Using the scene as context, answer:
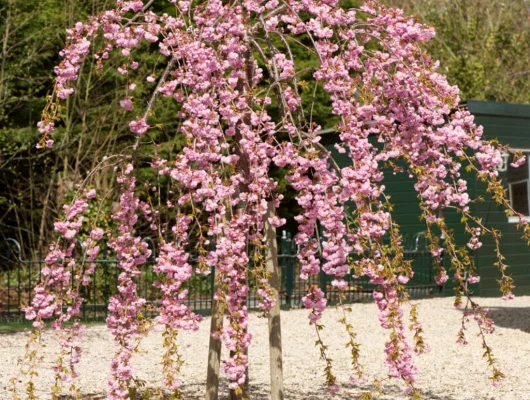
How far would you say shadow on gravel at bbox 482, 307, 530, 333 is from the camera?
10345mm

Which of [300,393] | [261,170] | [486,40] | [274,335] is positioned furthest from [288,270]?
[486,40]

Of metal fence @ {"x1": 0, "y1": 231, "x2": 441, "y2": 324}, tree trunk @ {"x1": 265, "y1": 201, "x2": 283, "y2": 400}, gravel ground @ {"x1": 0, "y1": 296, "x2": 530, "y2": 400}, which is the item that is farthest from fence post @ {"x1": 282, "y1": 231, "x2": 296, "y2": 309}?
tree trunk @ {"x1": 265, "y1": 201, "x2": 283, "y2": 400}

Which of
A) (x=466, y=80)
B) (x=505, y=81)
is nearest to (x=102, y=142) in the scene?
(x=466, y=80)

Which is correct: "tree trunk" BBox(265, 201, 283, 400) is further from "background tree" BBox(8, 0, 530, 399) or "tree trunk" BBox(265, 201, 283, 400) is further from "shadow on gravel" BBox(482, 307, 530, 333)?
"shadow on gravel" BBox(482, 307, 530, 333)

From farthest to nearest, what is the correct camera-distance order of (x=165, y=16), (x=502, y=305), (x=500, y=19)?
(x=500, y=19) < (x=502, y=305) < (x=165, y=16)

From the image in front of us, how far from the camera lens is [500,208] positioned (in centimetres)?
1412

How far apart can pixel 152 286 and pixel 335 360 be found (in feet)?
11.2

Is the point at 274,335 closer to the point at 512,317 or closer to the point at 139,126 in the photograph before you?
the point at 139,126

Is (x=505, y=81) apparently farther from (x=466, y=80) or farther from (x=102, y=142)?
(x=102, y=142)

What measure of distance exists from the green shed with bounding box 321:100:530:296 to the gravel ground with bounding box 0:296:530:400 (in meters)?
2.21

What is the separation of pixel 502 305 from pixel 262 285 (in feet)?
29.8

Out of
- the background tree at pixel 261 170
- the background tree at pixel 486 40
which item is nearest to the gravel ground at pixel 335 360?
the background tree at pixel 261 170

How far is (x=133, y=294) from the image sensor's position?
5.09m

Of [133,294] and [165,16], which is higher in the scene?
[165,16]
